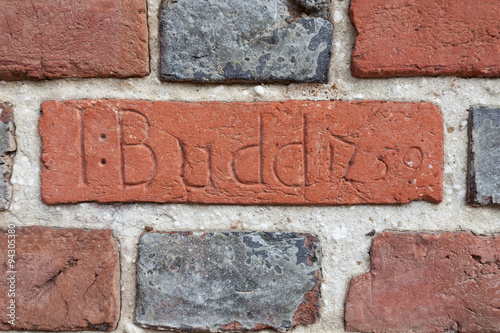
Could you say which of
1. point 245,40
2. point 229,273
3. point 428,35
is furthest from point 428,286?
point 245,40

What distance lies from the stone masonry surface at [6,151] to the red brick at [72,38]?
9cm

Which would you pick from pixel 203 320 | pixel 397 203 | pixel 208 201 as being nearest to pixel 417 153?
pixel 397 203

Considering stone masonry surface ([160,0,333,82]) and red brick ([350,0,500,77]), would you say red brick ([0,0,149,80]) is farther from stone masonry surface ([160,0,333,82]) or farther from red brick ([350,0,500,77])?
red brick ([350,0,500,77])

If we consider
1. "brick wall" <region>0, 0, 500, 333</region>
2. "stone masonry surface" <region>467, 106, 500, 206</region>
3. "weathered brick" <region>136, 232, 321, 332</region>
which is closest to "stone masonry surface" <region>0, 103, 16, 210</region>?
"brick wall" <region>0, 0, 500, 333</region>

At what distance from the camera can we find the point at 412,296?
0.73 metres

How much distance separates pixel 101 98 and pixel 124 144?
11 centimetres

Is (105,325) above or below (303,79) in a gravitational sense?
below

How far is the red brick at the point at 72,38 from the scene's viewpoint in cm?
70

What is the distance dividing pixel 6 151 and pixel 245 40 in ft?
1.87

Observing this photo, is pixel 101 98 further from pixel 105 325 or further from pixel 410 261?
pixel 410 261

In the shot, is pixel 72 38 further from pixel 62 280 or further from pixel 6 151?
pixel 62 280

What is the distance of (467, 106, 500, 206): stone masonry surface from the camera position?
0.71m

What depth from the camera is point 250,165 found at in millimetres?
717

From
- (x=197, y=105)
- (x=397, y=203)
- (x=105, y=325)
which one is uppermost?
(x=197, y=105)
